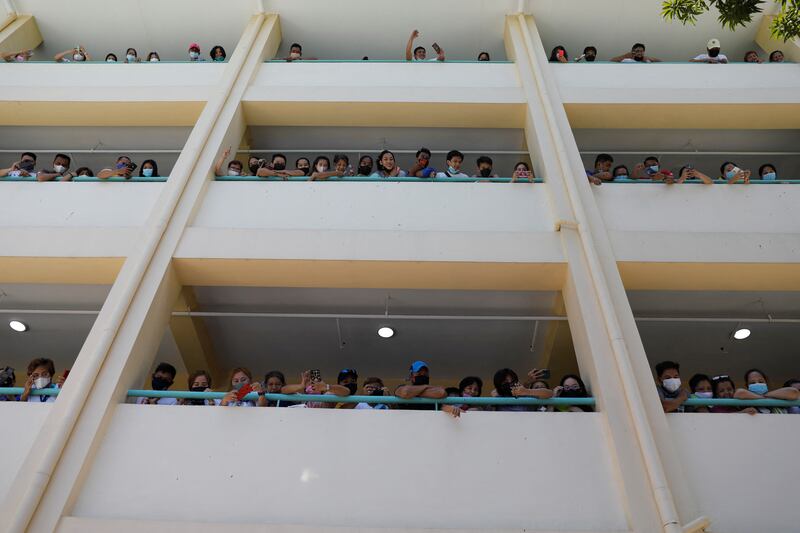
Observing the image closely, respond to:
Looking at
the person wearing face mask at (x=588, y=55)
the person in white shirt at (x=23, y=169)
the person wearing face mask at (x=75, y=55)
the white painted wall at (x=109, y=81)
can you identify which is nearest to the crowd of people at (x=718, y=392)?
the person wearing face mask at (x=588, y=55)

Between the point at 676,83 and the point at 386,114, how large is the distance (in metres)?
4.04

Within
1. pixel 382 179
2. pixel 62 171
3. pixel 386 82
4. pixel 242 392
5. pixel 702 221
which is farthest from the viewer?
pixel 386 82

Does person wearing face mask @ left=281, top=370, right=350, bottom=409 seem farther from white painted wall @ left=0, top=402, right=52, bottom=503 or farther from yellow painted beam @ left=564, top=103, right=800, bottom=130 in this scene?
yellow painted beam @ left=564, top=103, right=800, bottom=130

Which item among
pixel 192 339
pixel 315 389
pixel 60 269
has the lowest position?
pixel 315 389

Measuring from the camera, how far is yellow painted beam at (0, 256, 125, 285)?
18.9 feet

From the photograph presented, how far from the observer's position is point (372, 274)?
232 inches

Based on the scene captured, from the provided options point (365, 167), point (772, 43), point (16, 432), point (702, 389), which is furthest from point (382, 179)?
point (772, 43)

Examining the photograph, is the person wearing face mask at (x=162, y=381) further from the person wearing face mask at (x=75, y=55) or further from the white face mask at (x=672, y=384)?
the person wearing face mask at (x=75, y=55)

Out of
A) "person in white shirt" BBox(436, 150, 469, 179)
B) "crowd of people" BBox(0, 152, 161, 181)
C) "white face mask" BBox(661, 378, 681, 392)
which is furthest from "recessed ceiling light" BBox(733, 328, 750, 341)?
"crowd of people" BBox(0, 152, 161, 181)

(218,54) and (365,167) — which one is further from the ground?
(218,54)

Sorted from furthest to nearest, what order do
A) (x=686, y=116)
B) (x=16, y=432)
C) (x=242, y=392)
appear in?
1. (x=686, y=116)
2. (x=242, y=392)
3. (x=16, y=432)

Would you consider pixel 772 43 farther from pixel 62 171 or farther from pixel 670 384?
pixel 62 171

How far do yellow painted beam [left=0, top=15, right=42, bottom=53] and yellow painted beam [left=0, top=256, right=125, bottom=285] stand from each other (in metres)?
5.18

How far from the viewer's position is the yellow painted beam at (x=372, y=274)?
226 inches
